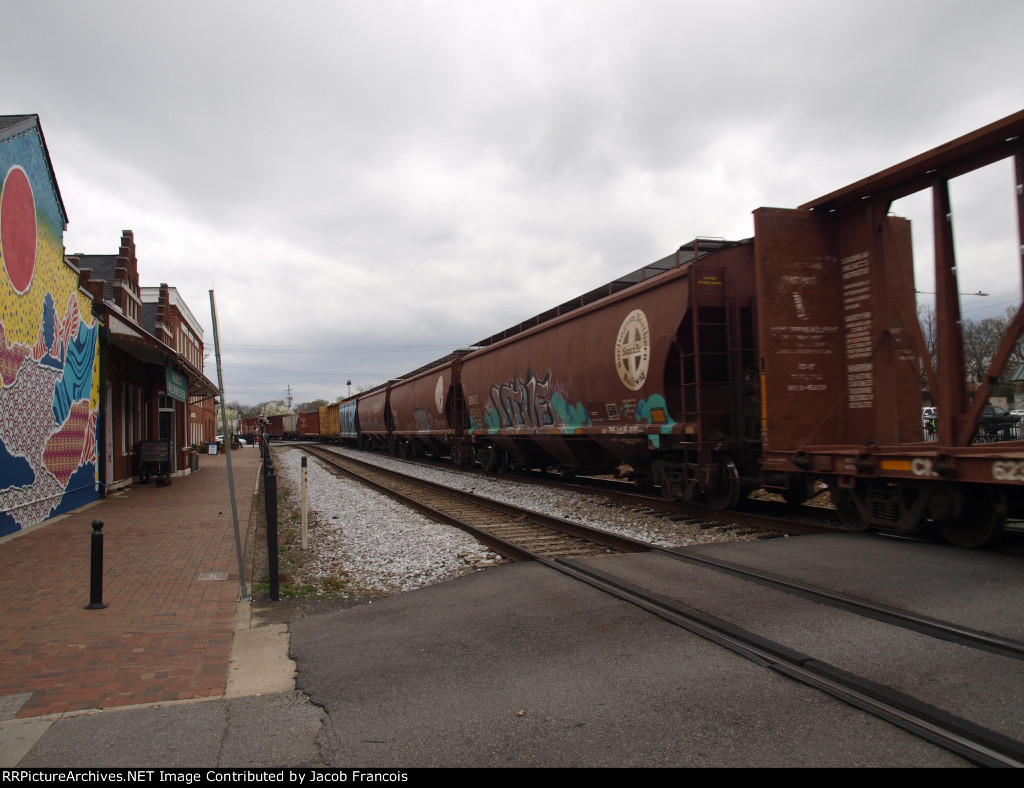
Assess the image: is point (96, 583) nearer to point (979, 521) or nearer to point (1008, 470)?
point (1008, 470)

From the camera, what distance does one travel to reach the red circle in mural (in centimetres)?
895

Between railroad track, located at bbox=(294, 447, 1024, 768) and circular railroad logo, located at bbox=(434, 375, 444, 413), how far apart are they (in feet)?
42.7

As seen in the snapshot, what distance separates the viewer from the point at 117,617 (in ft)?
18.1

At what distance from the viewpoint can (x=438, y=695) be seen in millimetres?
3621

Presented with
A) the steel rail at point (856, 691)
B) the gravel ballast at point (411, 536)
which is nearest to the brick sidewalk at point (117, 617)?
the gravel ballast at point (411, 536)

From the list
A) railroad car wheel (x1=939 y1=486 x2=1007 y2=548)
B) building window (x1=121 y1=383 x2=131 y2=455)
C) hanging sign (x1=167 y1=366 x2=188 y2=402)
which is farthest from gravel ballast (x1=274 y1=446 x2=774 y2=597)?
building window (x1=121 y1=383 x2=131 y2=455)

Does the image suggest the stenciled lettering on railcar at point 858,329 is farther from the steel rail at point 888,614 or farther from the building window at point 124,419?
the building window at point 124,419

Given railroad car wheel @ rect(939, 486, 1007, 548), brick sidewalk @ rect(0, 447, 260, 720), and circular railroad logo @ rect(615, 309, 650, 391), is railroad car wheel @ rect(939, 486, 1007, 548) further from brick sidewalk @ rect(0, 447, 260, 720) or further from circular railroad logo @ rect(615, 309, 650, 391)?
brick sidewalk @ rect(0, 447, 260, 720)

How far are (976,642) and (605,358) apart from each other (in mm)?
7874

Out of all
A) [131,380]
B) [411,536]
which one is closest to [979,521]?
[411,536]

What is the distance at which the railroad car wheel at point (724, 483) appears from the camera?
9.01 meters

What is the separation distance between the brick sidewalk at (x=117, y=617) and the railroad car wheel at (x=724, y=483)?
6.13 metres

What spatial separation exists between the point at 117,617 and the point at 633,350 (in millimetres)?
7619
